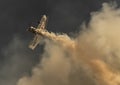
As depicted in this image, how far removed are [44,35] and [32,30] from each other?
614cm

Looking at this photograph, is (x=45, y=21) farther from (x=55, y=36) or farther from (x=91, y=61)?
(x=91, y=61)

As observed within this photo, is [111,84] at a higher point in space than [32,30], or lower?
lower

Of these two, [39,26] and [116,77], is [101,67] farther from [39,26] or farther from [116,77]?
[39,26]

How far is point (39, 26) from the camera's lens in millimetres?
149625

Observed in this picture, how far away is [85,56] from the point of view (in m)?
147

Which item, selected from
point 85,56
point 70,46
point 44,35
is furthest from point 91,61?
point 44,35

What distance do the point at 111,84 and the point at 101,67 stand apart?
A: 907 cm

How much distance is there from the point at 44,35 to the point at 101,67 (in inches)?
1207

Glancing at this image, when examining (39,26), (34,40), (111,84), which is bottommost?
(111,84)

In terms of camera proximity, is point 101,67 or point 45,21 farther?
point 45,21

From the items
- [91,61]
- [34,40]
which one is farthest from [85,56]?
[34,40]

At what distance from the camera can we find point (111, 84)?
142 m

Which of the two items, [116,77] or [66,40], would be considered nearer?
[116,77]

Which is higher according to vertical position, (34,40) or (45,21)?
(45,21)
